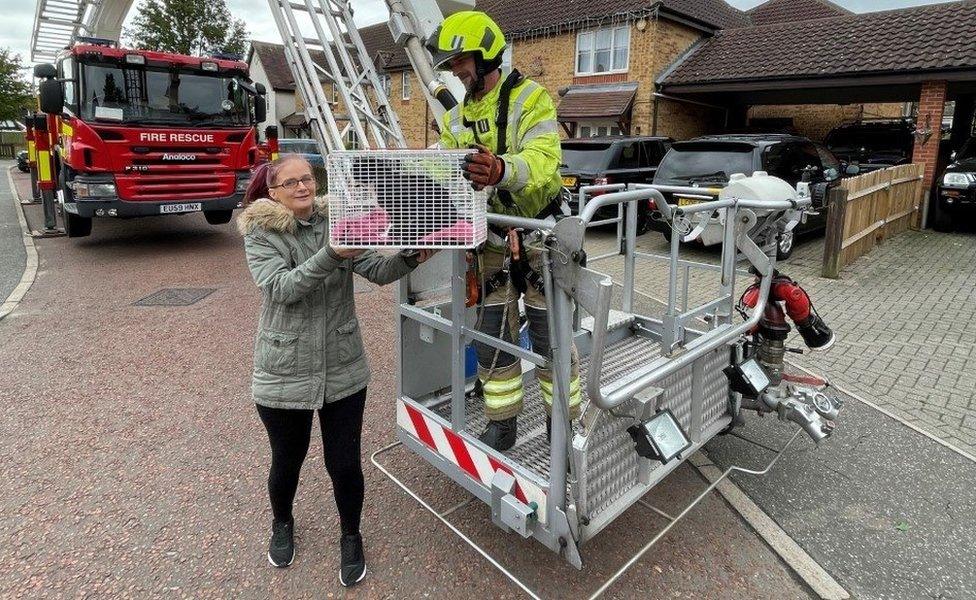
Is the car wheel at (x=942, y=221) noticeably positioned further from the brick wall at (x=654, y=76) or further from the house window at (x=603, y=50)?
the house window at (x=603, y=50)

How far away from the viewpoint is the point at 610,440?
2.40 metres

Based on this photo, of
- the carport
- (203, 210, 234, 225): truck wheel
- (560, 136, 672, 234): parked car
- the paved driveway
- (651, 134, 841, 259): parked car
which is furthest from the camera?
the carport

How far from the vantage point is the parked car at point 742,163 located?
29.4 ft

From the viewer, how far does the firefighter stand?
2.47 metres

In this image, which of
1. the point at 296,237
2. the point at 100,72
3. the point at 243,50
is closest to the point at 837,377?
the point at 296,237

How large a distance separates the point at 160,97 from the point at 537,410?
8442 mm

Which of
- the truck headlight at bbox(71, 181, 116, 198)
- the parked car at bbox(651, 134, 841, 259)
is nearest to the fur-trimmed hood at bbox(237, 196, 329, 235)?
the parked car at bbox(651, 134, 841, 259)

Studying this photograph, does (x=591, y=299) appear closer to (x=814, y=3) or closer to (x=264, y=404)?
(x=264, y=404)

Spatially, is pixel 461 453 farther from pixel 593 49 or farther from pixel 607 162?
pixel 593 49

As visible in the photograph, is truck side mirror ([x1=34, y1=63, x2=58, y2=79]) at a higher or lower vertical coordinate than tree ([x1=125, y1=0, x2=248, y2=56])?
lower

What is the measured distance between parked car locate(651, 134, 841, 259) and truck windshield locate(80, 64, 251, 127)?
21.9 ft

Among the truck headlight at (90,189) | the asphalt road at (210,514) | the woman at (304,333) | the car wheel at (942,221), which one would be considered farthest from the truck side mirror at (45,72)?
the car wheel at (942,221)

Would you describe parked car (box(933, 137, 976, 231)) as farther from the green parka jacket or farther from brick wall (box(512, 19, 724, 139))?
the green parka jacket

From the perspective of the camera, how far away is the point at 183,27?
3812cm
